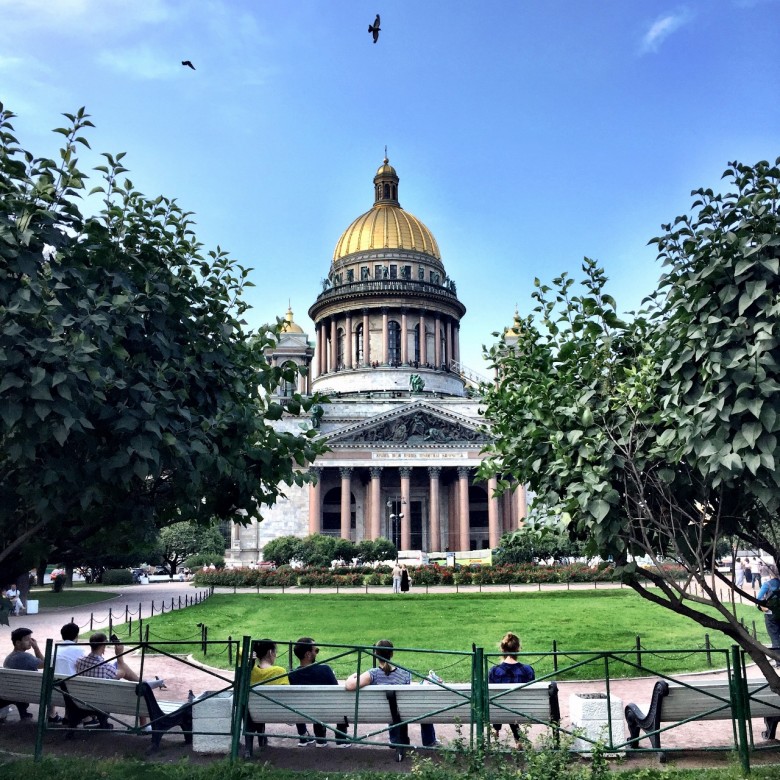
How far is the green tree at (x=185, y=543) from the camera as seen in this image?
212ft

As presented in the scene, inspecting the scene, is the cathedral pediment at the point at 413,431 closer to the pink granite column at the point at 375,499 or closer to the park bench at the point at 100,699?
the pink granite column at the point at 375,499

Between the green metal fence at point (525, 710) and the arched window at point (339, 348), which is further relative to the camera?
the arched window at point (339, 348)

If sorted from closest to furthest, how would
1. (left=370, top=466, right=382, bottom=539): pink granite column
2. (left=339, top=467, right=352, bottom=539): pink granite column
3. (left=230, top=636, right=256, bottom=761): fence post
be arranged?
(left=230, top=636, right=256, bottom=761): fence post < (left=339, top=467, right=352, bottom=539): pink granite column < (left=370, top=466, right=382, bottom=539): pink granite column

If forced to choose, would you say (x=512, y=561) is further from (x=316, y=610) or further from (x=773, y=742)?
(x=773, y=742)

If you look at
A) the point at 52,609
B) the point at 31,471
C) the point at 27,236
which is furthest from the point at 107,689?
the point at 52,609

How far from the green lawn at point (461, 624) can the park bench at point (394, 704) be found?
551cm

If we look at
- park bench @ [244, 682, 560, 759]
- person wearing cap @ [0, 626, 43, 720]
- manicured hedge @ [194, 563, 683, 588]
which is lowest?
manicured hedge @ [194, 563, 683, 588]

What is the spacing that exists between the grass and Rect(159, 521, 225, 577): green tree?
21678 millimetres

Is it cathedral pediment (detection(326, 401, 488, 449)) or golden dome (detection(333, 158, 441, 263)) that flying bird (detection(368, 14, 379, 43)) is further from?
golden dome (detection(333, 158, 441, 263))

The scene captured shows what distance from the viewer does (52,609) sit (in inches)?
1313

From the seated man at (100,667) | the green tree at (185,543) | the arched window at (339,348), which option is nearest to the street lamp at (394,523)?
the green tree at (185,543)

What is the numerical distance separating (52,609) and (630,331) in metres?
29.5

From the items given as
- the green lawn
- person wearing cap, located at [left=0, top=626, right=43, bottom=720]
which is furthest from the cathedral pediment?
person wearing cap, located at [left=0, top=626, right=43, bottom=720]

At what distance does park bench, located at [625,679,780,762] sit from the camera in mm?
9703
